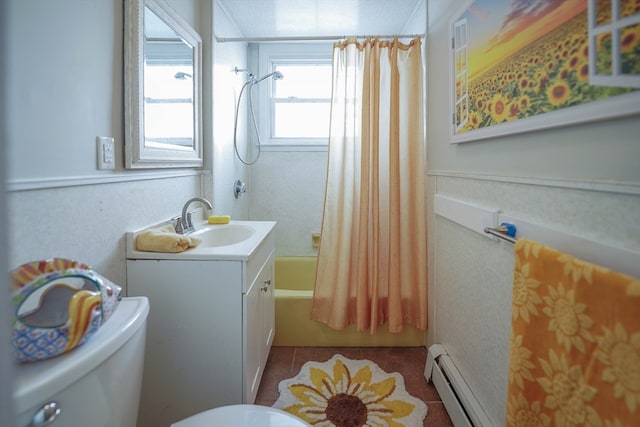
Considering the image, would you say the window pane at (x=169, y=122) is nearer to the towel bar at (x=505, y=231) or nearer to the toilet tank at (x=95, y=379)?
the toilet tank at (x=95, y=379)

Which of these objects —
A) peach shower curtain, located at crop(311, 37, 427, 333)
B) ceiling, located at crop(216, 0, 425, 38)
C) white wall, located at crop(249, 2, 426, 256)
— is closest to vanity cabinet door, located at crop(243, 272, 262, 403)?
peach shower curtain, located at crop(311, 37, 427, 333)

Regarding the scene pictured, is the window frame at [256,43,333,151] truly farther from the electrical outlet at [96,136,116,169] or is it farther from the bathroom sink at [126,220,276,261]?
the electrical outlet at [96,136,116,169]

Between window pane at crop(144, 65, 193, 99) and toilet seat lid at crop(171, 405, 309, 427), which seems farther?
window pane at crop(144, 65, 193, 99)

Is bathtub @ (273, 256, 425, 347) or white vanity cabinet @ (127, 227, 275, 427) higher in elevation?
white vanity cabinet @ (127, 227, 275, 427)

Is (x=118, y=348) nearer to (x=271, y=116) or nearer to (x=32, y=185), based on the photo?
(x=32, y=185)

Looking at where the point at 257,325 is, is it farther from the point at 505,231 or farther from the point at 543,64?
the point at 543,64

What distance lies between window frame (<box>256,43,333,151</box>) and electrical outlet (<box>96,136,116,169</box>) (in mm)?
1769

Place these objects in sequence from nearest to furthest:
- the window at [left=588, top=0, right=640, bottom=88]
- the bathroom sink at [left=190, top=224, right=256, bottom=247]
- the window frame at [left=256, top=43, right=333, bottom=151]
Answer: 1. the window at [left=588, top=0, right=640, bottom=88]
2. the bathroom sink at [left=190, top=224, right=256, bottom=247]
3. the window frame at [left=256, top=43, right=333, bottom=151]

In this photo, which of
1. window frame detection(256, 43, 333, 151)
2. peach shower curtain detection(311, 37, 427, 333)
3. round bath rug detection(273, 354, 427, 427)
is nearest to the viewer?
round bath rug detection(273, 354, 427, 427)

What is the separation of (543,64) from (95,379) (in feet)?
4.21

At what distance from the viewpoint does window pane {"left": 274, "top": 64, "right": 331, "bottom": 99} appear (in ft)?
9.48

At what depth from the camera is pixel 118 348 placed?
0.72 m

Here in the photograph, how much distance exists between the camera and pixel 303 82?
290cm

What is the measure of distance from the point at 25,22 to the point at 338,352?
2004mm
